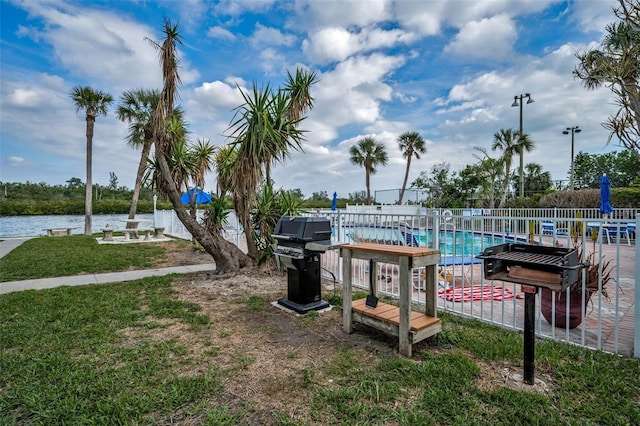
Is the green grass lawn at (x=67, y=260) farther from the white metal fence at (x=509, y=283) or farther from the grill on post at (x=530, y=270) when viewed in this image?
the grill on post at (x=530, y=270)

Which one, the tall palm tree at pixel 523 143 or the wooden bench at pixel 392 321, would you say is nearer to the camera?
the wooden bench at pixel 392 321

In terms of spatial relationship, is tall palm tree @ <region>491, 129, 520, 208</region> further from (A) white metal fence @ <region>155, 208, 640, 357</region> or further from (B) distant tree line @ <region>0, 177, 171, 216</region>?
(B) distant tree line @ <region>0, 177, 171, 216</region>

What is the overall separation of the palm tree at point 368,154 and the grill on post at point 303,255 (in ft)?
73.8

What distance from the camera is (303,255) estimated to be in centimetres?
364

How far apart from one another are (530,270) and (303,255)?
2.25 metres

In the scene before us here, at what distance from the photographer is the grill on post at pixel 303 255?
3.65 m

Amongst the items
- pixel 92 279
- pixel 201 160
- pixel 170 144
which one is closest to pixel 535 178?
pixel 201 160

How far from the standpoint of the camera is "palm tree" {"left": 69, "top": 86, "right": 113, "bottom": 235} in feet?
44.8

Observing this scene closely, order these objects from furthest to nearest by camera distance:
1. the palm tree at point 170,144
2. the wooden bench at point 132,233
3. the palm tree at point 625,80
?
the wooden bench at point 132,233 < the palm tree at point 625,80 < the palm tree at point 170,144

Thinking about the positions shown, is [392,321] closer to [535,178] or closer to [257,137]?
[257,137]

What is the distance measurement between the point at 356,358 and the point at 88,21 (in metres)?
8.45

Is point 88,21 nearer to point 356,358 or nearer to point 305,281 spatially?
point 305,281

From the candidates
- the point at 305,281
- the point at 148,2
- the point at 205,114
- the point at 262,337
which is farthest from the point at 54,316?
the point at 205,114

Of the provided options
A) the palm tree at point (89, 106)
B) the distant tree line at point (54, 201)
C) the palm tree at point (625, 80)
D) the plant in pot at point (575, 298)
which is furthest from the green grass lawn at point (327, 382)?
the distant tree line at point (54, 201)
